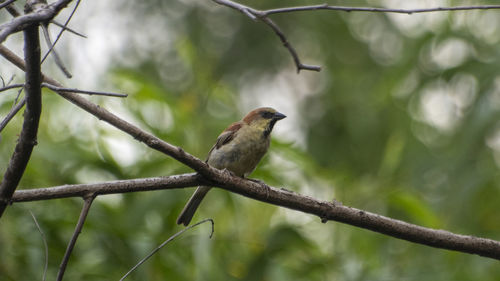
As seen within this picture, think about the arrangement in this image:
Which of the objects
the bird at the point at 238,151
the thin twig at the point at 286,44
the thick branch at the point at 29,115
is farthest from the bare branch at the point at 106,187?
the bird at the point at 238,151

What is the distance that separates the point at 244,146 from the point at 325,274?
149cm

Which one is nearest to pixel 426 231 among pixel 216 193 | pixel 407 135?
pixel 216 193

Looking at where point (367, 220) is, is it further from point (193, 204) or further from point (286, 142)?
point (286, 142)

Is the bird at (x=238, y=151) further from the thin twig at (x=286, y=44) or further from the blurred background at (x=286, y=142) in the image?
the thin twig at (x=286, y=44)

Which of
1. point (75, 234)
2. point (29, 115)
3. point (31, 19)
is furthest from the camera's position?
point (75, 234)

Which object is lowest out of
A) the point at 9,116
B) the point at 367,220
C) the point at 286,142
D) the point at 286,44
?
the point at 286,142

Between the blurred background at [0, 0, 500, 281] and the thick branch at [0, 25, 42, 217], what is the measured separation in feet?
4.54

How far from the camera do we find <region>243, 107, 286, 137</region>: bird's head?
16.3ft

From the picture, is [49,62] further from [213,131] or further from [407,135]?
[407,135]

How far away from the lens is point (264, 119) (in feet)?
16.8

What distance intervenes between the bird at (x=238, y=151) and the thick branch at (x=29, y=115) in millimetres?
2408

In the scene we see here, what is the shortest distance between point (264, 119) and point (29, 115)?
3.23 m

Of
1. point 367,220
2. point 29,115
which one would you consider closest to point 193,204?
point 367,220

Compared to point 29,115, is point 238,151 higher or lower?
lower
